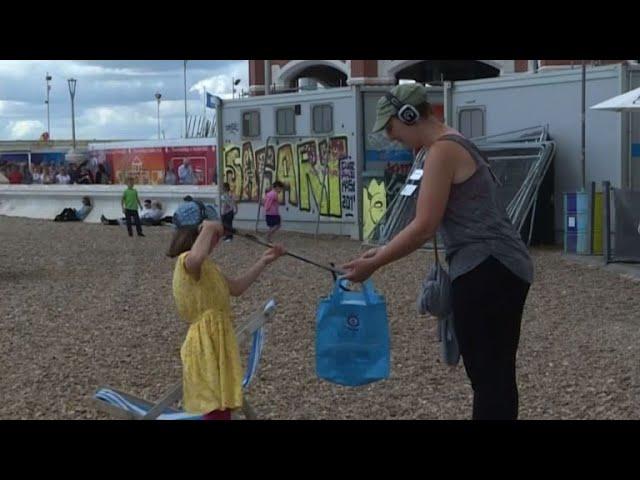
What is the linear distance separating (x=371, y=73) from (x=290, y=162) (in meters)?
19.7

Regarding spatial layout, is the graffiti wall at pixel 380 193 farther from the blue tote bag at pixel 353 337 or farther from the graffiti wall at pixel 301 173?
the blue tote bag at pixel 353 337

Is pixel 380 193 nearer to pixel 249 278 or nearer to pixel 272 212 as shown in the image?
pixel 272 212

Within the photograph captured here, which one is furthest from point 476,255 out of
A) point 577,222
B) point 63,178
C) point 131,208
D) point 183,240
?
point 63,178

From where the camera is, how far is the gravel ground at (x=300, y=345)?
6.34 m

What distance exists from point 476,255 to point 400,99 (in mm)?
670

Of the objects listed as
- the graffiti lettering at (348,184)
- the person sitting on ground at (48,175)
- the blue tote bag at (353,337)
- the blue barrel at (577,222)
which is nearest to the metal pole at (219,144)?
the graffiti lettering at (348,184)

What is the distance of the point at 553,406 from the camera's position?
616cm

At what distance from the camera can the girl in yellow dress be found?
4695 mm

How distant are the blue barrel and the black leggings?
1095 centimetres

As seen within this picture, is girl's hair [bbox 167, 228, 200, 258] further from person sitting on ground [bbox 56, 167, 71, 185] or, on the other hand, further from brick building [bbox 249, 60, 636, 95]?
brick building [bbox 249, 60, 636, 95]

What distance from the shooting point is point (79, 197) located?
96.9 ft

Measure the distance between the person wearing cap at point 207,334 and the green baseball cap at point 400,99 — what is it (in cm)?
93

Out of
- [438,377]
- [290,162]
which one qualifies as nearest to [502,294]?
[438,377]

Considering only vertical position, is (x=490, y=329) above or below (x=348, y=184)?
below
